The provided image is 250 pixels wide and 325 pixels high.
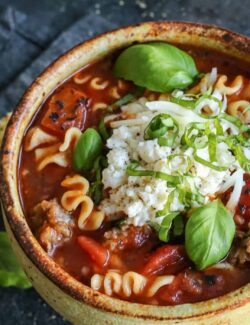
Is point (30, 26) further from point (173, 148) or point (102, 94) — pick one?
point (173, 148)

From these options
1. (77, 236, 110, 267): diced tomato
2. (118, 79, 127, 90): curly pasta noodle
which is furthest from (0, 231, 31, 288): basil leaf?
(118, 79, 127, 90): curly pasta noodle

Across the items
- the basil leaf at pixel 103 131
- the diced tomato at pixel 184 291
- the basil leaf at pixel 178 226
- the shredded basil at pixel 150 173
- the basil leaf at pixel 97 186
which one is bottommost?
the diced tomato at pixel 184 291

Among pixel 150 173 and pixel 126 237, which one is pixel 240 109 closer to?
pixel 150 173

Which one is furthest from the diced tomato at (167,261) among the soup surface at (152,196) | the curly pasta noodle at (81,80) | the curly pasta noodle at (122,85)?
the curly pasta noodle at (81,80)

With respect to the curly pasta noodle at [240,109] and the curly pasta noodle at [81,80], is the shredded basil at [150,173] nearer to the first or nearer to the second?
the curly pasta noodle at [240,109]

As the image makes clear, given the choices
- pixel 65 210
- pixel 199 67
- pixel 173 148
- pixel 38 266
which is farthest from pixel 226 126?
pixel 38 266
